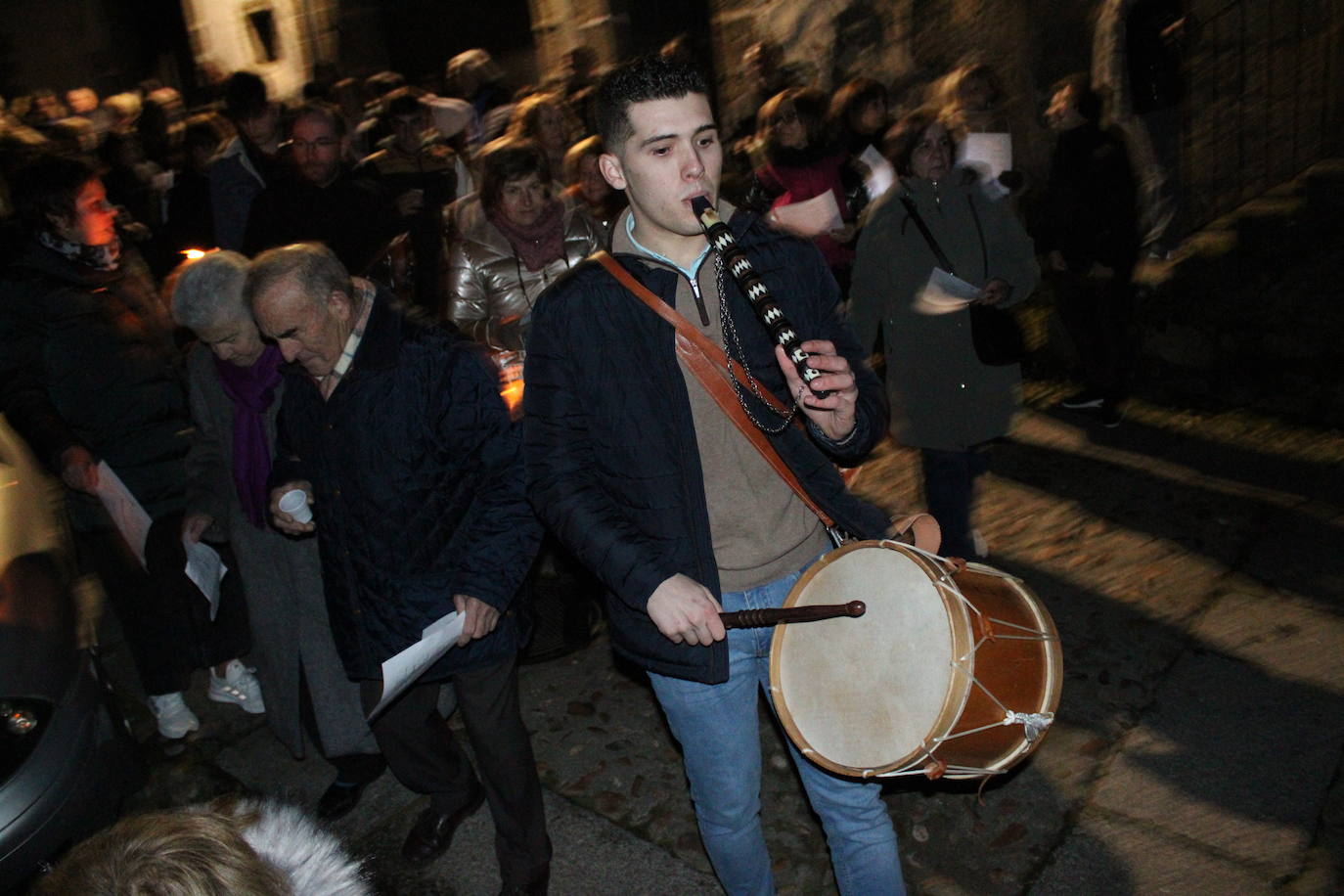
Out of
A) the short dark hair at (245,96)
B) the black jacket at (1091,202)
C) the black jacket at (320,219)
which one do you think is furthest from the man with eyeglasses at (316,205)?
the black jacket at (1091,202)

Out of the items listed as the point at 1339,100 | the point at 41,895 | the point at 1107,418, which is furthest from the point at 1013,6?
the point at 41,895

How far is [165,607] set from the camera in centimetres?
449

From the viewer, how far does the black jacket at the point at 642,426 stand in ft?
7.91

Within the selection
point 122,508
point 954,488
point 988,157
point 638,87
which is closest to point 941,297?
point 988,157

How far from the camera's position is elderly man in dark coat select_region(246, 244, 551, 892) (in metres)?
3.00

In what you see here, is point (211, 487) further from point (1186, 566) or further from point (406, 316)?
point (1186, 566)

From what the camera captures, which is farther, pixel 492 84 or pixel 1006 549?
pixel 492 84

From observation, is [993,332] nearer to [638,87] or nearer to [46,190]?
[638,87]

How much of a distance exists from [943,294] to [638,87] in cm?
207

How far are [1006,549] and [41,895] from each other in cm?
437

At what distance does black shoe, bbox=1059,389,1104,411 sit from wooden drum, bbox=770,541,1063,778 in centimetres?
446

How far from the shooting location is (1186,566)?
4.68 m

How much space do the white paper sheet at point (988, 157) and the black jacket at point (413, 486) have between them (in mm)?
2274

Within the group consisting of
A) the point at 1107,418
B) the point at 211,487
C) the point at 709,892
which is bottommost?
the point at 709,892
